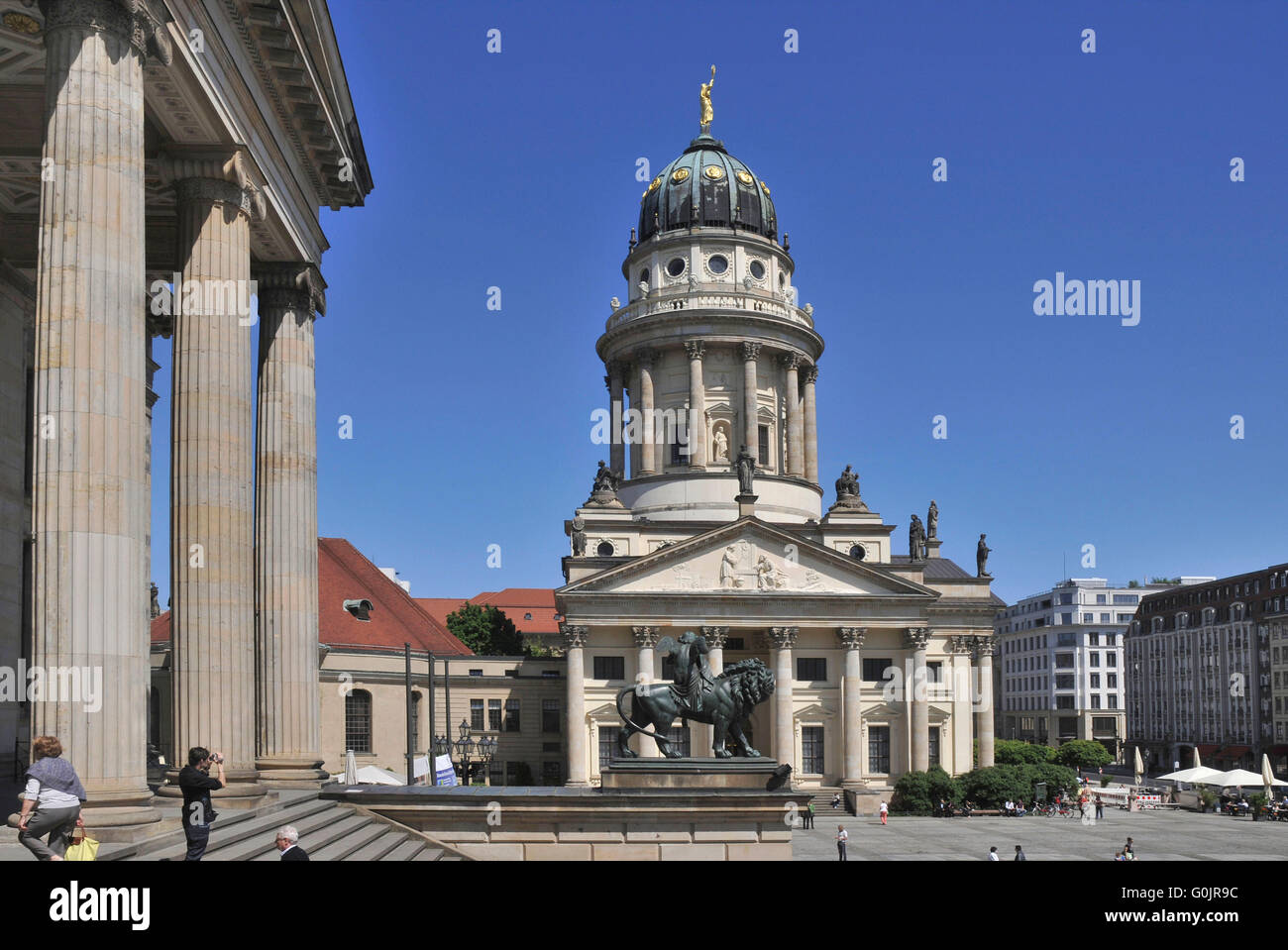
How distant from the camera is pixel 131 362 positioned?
1480 centimetres

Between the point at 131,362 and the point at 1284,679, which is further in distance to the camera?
the point at 1284,679

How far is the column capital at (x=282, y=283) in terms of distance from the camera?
998 inches

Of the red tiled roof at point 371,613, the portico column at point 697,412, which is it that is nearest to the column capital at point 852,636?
the portico column at point 697,412

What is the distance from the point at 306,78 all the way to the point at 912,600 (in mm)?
56724

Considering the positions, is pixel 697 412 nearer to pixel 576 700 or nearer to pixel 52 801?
pixel 576 700

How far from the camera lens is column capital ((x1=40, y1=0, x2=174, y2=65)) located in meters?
14.4

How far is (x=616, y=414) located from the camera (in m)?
92.0

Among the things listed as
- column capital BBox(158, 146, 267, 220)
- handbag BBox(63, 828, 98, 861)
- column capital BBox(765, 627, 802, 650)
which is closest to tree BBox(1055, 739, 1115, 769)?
column capital BBox(765, 627, 802, 650)

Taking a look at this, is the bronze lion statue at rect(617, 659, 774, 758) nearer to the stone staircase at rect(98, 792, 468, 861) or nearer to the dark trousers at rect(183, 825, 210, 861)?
the stone staircase at rect(98, 792, 468, 861)

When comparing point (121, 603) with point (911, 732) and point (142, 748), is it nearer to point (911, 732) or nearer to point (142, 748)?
point (142, 748)

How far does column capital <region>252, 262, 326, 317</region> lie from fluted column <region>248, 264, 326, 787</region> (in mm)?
20

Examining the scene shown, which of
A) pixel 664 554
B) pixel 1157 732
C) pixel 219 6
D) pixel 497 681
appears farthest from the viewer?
pixel 1157 732

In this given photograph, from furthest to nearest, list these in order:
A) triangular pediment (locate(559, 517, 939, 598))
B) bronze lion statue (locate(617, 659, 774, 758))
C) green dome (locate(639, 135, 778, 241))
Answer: green dome (locate(639, 135, 778, 241)) → triangular pediment (locate(559, 517, 939, 598)) → bronze lion statue (locate(617, 659, 774, 758))
